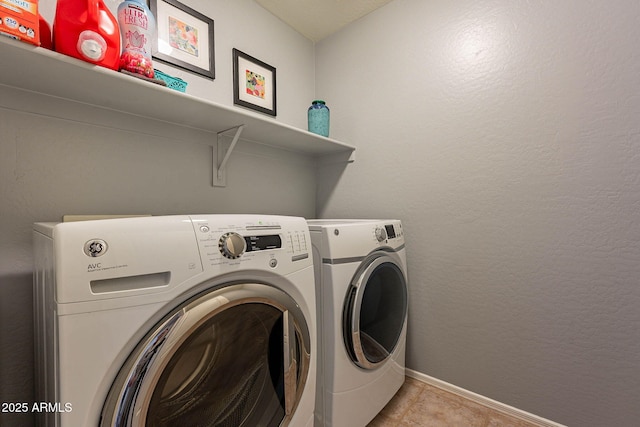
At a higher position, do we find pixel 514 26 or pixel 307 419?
pixel 514 26

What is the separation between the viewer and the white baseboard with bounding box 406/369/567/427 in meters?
1.28

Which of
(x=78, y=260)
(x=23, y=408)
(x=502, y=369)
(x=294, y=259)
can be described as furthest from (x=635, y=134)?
(x=23, y=408)

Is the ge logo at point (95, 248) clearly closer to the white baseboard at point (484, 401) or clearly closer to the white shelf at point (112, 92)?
the white shelf at point (112, 92)

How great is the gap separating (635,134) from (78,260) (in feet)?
6.00

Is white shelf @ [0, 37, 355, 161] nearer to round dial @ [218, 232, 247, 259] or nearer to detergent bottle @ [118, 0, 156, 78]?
detergent bottle @ [118, 0, 156, 78]

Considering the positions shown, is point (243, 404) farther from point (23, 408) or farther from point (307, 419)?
point (23, 408)

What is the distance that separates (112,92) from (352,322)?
1254 mm

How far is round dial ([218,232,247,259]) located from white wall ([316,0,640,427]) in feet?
3.90

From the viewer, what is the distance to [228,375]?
76cm

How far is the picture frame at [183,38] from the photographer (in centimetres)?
132

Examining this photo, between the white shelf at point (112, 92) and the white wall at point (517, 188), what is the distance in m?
0.75

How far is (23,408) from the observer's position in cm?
97

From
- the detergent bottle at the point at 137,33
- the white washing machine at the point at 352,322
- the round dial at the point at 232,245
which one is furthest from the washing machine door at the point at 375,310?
the detergent bottle at the point at 137,33

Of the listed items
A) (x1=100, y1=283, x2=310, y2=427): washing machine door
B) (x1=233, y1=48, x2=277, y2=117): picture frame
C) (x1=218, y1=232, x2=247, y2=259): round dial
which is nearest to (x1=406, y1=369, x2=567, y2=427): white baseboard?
(x1=100, y1=283, x2=310, y2=427): washing machine door
